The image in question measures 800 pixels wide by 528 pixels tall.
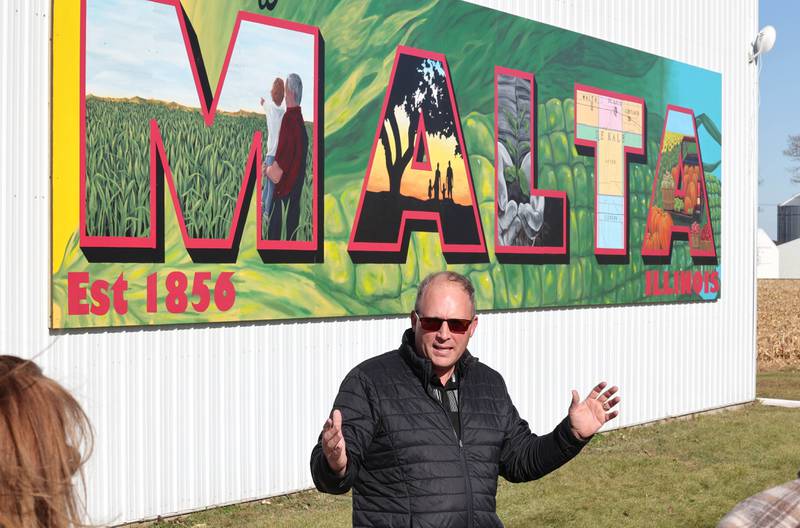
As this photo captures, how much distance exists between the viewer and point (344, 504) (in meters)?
10.2

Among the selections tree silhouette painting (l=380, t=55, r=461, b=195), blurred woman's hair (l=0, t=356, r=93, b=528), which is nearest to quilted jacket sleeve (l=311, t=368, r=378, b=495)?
blurred woman's hair (l=0, t=356, r=93, b=528)

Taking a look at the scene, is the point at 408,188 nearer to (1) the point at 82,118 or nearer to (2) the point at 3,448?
(1) the point at 82,118

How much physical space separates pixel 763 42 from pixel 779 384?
24.7ft

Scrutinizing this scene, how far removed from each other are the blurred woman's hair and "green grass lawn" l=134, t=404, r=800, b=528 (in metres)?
7.19

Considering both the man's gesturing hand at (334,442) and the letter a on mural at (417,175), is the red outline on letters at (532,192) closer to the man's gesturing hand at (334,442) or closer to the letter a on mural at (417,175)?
the letter a on mural at (417,175)

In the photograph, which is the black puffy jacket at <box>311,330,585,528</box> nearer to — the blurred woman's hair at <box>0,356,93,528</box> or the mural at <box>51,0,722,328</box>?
the blurred woman's hair at <box>0,356,93,528</box>

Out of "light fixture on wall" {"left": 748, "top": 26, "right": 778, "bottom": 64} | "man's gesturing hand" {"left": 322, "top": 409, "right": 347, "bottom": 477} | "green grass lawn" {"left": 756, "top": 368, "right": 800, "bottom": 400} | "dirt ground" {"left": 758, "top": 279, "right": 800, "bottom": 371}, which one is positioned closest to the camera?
"man's gesturing hand" {"left": 322, "top": 409, "right": 347, "bottom": 477}

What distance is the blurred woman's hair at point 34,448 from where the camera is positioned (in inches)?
76.7

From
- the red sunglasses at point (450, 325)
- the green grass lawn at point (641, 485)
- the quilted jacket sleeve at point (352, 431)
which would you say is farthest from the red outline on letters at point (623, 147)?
the quilted jacket sleeve at point (352, 431)

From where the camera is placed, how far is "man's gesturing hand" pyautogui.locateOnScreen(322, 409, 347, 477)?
157 inches

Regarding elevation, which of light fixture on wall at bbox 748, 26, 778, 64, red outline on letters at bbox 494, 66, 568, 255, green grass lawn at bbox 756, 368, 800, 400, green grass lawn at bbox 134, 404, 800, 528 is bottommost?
green grass lawn at bbox 756, 368, 800, 400

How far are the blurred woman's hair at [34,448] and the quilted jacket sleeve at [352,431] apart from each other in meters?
2.16

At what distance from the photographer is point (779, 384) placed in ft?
72.3

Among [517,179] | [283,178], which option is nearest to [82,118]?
[283,178]
